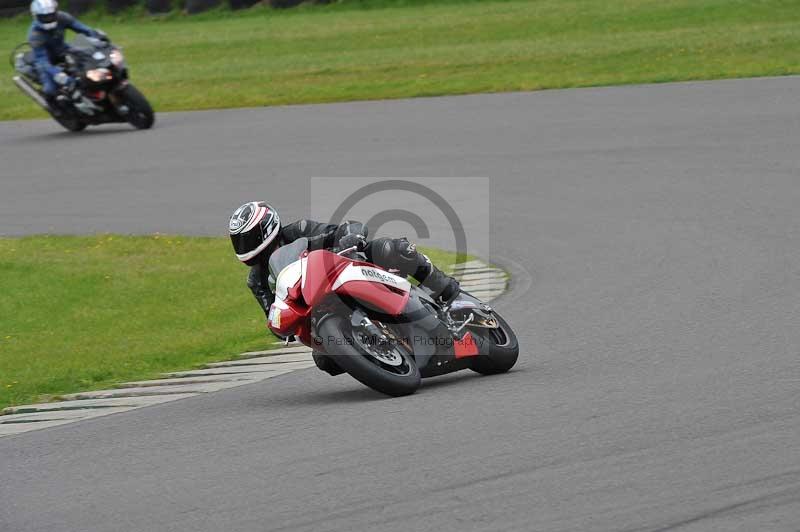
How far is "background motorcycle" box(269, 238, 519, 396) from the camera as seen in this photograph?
282 inches

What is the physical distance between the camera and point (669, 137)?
15875mm

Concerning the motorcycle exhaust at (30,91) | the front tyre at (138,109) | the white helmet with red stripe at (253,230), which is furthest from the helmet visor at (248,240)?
the motorcycle exhaust at (30,91)

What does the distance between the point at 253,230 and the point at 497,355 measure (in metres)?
1.55

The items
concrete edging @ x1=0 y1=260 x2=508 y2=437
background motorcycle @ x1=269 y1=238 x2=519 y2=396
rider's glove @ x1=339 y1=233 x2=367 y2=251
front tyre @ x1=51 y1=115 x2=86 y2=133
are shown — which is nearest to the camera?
background motorcycle @ x1=269 y1=238 x2=519 y2=396

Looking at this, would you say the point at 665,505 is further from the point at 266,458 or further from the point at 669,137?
the point at 669,137

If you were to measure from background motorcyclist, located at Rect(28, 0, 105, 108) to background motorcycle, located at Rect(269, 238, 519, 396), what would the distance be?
536 inches

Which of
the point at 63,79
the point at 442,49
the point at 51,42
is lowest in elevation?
the point at 442,49

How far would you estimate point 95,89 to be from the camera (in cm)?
1994

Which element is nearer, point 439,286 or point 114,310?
point 439,286

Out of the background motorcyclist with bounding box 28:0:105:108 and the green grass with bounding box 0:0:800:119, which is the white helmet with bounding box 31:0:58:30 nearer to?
the background motorcyclist with bounding box 28:0:105:108

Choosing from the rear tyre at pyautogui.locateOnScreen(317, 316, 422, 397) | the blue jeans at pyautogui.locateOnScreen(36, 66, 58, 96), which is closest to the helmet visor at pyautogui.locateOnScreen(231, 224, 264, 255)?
the rear tyre at pyautogui.locateOnScreen(317, 316, 422, 397)

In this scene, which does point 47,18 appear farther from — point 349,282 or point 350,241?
point 349,282

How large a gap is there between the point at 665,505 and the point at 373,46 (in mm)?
24681

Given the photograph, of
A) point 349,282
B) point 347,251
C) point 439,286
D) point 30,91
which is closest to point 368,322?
point 349,282
